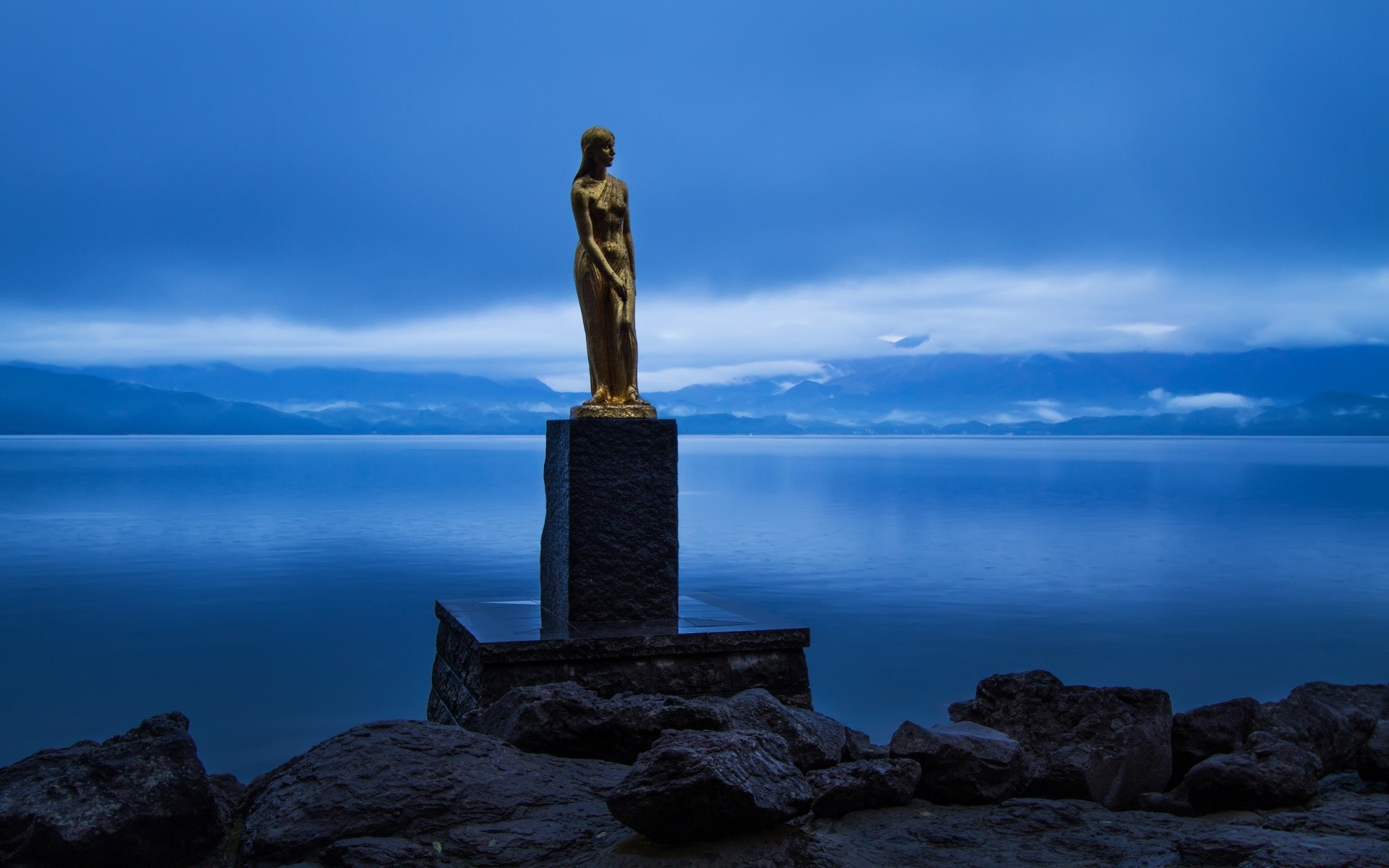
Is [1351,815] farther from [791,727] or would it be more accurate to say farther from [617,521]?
[617,521]

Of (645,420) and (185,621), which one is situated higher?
(645,420)

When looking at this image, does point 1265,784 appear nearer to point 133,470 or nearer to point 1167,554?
point 1167,554

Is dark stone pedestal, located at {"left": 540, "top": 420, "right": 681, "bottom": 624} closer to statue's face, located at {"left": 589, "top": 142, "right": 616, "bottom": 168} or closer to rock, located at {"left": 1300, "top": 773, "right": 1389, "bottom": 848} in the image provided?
statue's face, located at {"left": 589, "top": 142, "right": 616, "bottom": 168}

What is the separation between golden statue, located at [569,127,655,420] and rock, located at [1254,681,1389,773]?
4.05 metres

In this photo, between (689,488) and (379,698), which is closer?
(379,698)

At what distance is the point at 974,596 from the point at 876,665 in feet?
15.1

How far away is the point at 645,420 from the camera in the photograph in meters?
7.45

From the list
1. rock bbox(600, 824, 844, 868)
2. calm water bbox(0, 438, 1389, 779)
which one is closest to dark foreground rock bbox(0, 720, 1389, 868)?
rock bbox(600, 824, 844, 868)

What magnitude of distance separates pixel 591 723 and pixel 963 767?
5.20 feet

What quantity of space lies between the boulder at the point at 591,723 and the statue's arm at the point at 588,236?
333 centimetres

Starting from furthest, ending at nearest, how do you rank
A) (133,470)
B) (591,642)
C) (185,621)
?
(133,470) → (185,621) → (591,642)

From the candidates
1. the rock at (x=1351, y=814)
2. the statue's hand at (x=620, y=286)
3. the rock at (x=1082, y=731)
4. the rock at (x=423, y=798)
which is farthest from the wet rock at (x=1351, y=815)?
the statue's hand at (x=620, y=286)

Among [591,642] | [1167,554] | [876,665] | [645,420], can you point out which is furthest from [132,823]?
[1167,554]

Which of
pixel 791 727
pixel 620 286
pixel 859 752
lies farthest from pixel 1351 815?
pixel 620 286
